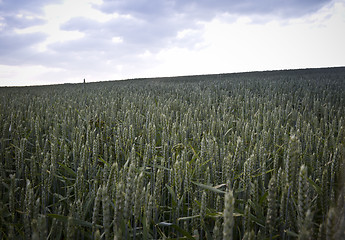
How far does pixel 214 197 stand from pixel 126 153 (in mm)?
1067

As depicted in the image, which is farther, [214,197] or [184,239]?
[214,197]

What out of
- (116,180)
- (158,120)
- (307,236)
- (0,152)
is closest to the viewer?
(307,236)

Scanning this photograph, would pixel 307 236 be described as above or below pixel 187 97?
below

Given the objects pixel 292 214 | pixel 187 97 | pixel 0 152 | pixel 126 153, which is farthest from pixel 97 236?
pixel 187 97

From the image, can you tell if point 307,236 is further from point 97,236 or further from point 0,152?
point 0,152

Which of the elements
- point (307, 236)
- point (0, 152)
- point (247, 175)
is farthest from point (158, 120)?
point (307, 236)

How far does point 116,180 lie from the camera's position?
1.47 m

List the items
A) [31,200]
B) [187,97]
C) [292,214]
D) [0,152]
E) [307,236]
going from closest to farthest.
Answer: [307,236]
[31,200]
[292,214]
[0,152]
[187,97]

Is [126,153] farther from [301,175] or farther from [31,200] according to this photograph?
[301,175]

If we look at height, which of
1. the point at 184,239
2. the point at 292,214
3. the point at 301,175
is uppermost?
the point at 301,175

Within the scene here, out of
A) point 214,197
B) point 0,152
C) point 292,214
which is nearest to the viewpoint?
point 292,214

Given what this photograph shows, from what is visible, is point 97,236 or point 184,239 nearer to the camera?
point 97,236

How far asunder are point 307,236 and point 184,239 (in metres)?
0.68

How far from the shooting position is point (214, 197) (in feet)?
5.42
